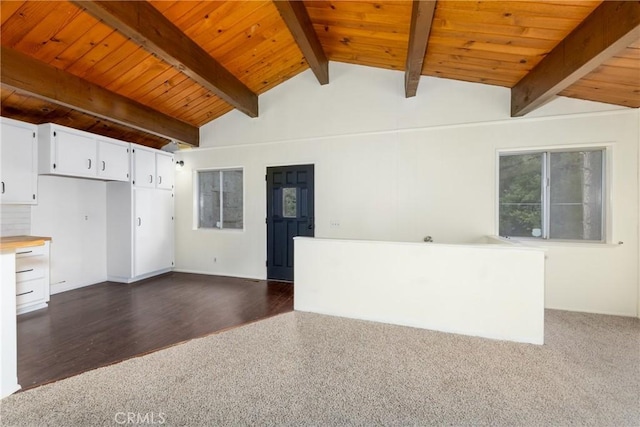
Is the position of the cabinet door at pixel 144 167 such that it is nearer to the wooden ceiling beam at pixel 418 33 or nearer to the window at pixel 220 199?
Answer: the window at pixel 220 199

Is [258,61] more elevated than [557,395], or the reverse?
[258,61]

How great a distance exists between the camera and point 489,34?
2.65 m

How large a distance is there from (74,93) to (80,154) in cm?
105

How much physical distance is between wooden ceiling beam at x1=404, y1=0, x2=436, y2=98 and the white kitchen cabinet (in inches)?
186

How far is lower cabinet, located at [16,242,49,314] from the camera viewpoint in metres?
3.27

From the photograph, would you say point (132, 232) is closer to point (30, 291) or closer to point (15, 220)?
point (15, 220)

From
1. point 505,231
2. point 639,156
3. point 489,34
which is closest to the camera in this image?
point 489,34

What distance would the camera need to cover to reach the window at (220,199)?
522 centimetres

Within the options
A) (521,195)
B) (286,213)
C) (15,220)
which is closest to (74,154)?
(15,220)

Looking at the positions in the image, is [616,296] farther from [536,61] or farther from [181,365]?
[181,365]

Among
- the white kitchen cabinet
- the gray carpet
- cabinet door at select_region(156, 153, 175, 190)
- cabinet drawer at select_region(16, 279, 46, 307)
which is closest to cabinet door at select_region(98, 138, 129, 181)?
cabinet door at select_region(156, 153, 175, 190)

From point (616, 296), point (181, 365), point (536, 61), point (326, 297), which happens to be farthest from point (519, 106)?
point (181, 365)

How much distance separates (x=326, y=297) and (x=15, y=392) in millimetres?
2658

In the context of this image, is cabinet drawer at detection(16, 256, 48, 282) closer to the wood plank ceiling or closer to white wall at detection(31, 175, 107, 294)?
white wall at detection(31, 175, 107, 294)
